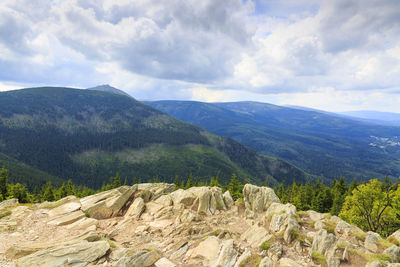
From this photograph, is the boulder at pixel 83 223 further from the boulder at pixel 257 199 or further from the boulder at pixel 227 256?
the boulder at pixel 257 199

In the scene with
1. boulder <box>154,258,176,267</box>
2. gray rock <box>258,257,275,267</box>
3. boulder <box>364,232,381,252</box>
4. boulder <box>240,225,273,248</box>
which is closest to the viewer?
gray rock <box>258,257,275,267</box>

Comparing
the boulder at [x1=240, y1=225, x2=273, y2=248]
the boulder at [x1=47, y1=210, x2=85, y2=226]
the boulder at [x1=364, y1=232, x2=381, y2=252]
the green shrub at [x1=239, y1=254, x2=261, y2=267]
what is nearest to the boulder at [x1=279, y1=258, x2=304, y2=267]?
the green shrub at [x1=239, y1=254, x2=261, y2=267]

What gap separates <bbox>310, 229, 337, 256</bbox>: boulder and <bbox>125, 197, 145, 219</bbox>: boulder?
2941 cm

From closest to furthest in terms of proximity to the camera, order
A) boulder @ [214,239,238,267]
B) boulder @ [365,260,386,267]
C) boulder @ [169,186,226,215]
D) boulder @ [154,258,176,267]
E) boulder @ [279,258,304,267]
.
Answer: boulder @ [365,260,386,267], boulder @ [279,258,304,267], boulder @ [214,239,238,267], boulder @ [154,258,176,267], boulder @ [169,186,226,215]

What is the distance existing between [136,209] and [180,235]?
1250cm

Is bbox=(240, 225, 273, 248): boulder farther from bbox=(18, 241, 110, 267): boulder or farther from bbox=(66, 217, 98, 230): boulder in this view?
bbox=(66, 217, 98, 230): boulder

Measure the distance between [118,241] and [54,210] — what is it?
1947cm

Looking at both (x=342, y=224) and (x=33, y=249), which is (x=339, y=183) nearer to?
(x=342, y=224)

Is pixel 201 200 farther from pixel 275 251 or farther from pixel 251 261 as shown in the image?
pixel 251 261

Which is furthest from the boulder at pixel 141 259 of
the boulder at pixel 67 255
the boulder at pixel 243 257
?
the boulder at pixel 243 257

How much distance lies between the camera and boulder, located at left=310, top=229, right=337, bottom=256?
24578 millimetres

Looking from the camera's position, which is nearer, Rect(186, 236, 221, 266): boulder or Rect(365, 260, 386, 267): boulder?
Rect(365, 260, 386, 267): boulder

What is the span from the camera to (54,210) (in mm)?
38469

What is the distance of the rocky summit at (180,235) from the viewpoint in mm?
22672
